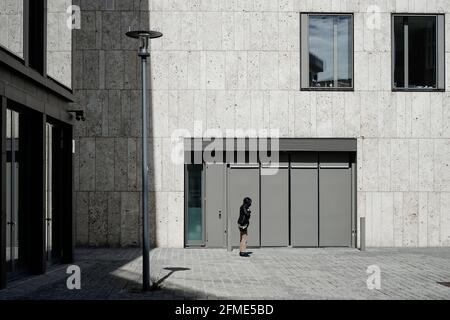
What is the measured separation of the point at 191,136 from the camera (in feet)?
74.3

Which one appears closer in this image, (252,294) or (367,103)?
(252,294)

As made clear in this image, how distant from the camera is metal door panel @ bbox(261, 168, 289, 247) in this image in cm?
2294

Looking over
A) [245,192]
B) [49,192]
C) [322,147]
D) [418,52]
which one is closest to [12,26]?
[49,192]

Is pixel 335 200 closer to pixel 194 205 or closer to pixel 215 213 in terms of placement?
pixel 215 213

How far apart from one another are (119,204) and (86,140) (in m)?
2.38

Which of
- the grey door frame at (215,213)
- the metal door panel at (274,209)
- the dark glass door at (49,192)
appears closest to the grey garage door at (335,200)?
the metal door panel at (274,209)

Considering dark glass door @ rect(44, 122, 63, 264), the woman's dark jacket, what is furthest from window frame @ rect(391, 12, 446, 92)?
dark glass door @ rect(44, 122, 63, 264)

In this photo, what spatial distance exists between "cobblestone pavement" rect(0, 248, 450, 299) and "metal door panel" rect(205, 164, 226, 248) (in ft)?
2.63

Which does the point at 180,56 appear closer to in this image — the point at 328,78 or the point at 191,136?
the point at 191,136

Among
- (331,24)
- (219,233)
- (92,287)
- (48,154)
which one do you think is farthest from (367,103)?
Result: (92,287)

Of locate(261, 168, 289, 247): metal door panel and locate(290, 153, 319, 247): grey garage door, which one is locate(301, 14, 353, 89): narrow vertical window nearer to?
locate(290, 153, 319, 247): grey garage door

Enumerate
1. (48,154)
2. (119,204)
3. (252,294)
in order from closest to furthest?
(252,294) → (48,154) → (119,204)

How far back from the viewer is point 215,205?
22844 mm

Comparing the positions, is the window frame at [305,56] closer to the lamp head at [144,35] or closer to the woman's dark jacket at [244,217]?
the woman's dark jacket at [244,217]
